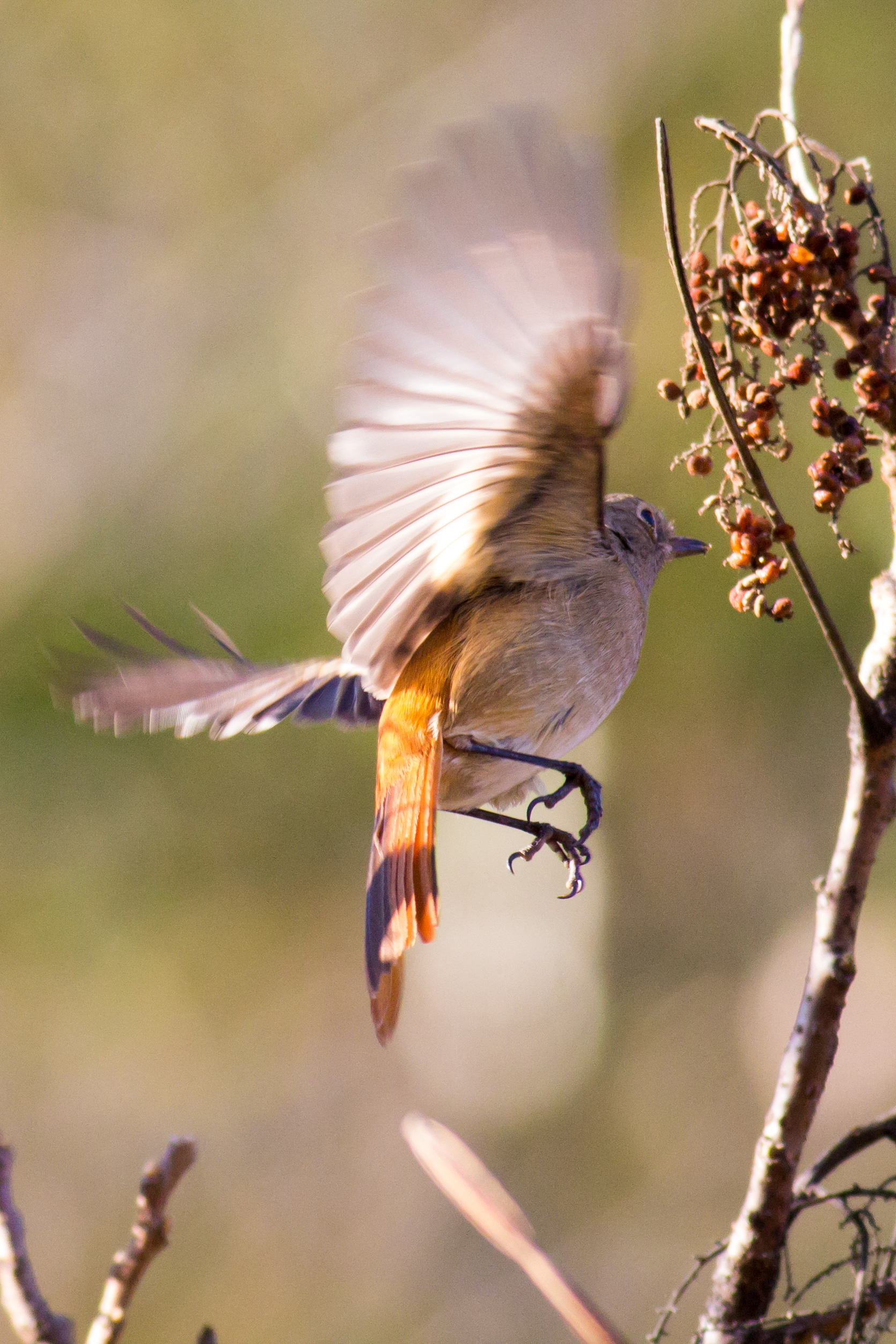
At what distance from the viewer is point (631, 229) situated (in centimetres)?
514

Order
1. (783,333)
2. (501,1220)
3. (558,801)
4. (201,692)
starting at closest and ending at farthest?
1. (501,1220)
2. (783,333)
3. (558,801)
4. (201,692)

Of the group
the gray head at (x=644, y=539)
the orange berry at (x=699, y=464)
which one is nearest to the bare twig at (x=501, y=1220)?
the orange berry at (x=699, y=464)

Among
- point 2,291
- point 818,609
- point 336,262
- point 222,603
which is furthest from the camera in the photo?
point 2,291

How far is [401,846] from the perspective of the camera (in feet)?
6.80

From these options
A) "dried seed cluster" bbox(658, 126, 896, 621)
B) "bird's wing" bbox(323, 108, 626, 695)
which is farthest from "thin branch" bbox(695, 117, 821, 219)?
"bird's wing" bbox(323, 108, 626, 695)

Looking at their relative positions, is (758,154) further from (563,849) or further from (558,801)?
(563,849)

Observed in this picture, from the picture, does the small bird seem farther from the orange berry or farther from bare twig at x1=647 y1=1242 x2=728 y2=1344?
bare twig at x1=647 y1=1242 x2=728 y2=1344

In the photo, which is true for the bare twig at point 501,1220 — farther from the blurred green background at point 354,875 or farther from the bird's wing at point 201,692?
the blurred green background at point 354,875

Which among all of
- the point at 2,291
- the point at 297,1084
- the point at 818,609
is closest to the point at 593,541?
the point at 818,609

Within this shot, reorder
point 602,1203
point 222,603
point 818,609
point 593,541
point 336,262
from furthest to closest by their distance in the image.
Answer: point 336,262 → point 602,1203 → point 222,603 → point 593,541 → point 818,609

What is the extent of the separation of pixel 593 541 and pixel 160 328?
4068mm

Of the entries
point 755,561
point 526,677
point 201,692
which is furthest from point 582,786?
point 201,692

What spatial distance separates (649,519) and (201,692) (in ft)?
3.32

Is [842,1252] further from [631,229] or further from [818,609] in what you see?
[818,609]
